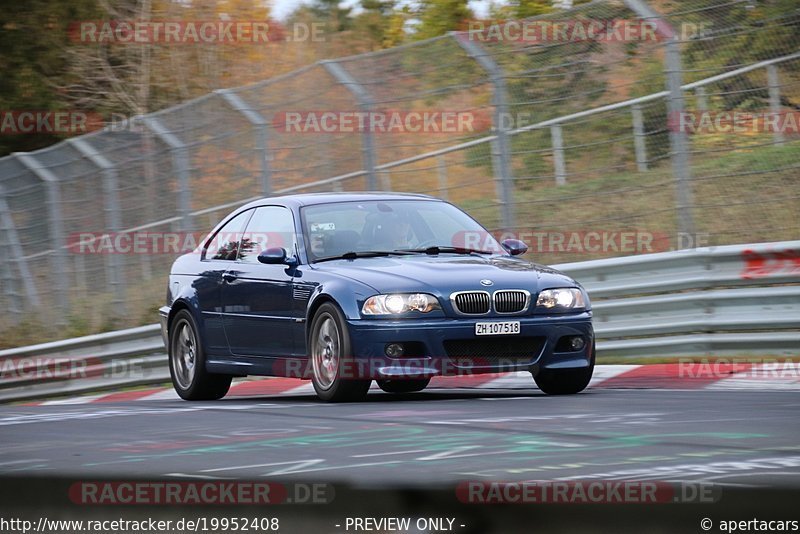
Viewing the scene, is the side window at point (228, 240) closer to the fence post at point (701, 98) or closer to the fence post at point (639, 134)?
the fence post at point (639, 134)

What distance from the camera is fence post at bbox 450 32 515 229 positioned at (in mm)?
12758

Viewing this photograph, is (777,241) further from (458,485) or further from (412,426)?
(458,485)

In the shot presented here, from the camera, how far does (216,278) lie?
1077 centimetres

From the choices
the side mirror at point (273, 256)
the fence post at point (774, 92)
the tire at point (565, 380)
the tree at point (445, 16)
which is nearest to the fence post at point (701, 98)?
the fence post at point (774, 92)

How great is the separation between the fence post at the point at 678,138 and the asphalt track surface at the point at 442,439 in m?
2.48

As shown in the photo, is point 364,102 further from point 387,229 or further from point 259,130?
point 387,229

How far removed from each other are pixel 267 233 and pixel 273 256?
28.5 inches

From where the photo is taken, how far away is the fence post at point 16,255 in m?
19.4

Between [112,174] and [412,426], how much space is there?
11344mm

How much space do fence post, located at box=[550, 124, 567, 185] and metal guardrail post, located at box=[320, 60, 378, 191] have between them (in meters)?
2.13

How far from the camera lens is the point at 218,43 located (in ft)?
112

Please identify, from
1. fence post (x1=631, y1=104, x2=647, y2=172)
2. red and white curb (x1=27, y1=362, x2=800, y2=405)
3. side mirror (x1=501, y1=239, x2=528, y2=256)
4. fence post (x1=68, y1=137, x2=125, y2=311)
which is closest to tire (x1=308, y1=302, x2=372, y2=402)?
side mirror (x1=501, y1=239, x2=528, y2=256)

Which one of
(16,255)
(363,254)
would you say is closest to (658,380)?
(363,254)

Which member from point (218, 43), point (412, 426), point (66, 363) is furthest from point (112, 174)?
point (218, 43)
